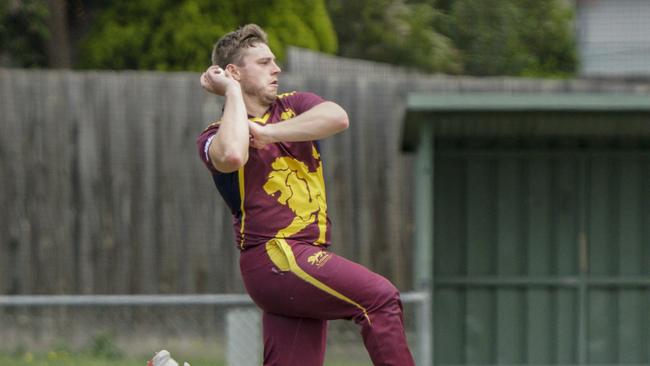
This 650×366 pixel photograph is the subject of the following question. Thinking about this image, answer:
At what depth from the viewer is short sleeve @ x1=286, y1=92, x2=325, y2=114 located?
4641 mm

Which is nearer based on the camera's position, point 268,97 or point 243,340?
point 268,97

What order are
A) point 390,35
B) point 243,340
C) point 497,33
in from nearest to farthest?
1. point 243,340
2. point 390,35
3. point 497,33

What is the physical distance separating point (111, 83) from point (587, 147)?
3.78 m

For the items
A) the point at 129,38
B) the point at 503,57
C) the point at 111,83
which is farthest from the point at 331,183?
the point at 503,57

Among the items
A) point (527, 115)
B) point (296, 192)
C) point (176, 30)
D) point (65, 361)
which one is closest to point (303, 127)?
point (296, 192)

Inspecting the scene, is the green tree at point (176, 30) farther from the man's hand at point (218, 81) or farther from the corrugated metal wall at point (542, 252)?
the man's hand at point (218, 81)

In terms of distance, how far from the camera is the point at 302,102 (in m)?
4.67

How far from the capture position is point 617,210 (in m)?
10.5

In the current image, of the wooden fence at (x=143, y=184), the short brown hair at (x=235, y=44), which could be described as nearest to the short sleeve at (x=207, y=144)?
the short brown hair at (x=235, y=44)

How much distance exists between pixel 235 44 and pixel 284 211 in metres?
0.59

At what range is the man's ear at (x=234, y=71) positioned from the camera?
456cm

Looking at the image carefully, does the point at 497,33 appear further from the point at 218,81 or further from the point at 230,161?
the point at 230,161

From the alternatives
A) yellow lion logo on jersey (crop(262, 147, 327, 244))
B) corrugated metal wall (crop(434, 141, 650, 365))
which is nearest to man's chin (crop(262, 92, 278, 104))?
yellow lion logo on jersey (crop(262, 147, 327, 244))

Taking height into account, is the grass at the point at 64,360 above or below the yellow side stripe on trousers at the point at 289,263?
below
